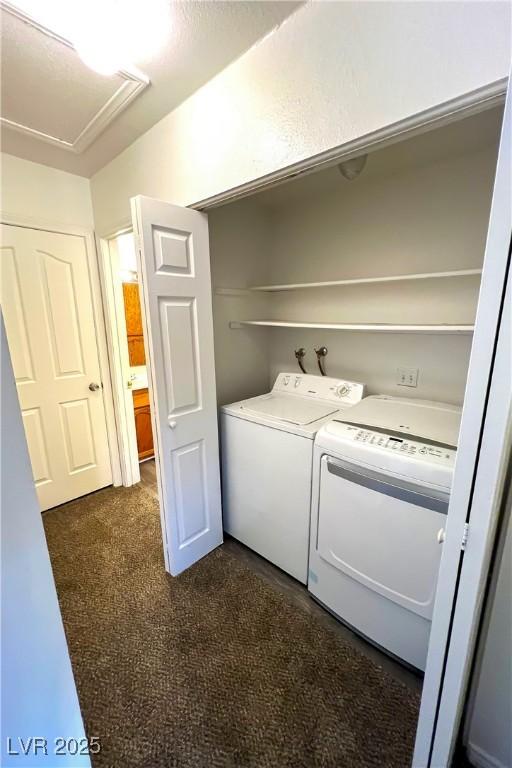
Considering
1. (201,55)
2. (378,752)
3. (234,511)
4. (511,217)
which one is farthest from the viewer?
(234,511)

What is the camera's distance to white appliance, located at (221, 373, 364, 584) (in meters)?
1.66

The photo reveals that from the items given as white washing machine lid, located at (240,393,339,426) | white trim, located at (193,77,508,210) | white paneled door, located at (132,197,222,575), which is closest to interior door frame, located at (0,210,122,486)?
white paneled door, located at (132,197,222,575)

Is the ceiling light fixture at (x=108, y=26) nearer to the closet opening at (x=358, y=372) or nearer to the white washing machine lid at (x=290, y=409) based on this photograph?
the closet opening at (x=358, y=372)

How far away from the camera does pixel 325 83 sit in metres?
1.02

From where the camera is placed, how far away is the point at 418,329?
4.85ft

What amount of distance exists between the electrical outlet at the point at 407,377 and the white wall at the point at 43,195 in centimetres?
245

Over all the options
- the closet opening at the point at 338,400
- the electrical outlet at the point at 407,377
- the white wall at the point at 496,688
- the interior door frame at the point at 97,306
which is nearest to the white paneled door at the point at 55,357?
the interior door frame at the point at 97,306

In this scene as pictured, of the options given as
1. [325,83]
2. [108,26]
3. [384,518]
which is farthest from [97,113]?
[384,518]

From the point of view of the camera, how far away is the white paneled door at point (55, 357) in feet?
6.95

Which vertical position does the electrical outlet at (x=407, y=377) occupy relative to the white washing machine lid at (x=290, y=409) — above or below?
above

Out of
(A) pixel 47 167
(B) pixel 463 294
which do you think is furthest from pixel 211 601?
(A) pixel 47 167

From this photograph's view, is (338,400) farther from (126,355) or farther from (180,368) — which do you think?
(126,355)

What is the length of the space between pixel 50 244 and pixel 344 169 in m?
1.99

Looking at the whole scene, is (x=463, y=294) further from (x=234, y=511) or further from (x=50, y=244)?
(x=50, y=244)
